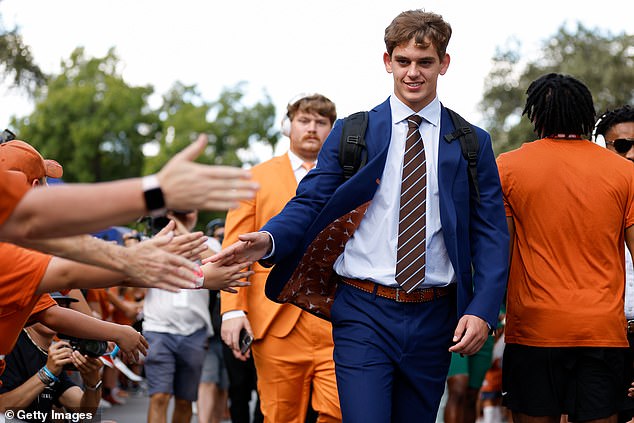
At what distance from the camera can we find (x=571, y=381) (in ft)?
17.1

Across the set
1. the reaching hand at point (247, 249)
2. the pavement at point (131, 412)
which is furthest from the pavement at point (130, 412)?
the reaching hand at point (247, 249)

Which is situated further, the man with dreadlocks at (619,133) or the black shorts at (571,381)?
the man with dreadlocks at (619,133)

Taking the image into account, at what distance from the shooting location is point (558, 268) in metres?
5.20

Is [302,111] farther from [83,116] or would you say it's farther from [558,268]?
[83,116]

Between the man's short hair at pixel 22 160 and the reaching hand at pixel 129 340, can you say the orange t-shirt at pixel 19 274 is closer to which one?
the man's short hair at pixel 22 160

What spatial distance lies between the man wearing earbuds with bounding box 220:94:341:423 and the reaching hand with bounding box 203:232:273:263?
1.75m

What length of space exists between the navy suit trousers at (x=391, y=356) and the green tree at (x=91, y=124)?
5284 cm

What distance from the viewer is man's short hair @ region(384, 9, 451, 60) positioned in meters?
5.00

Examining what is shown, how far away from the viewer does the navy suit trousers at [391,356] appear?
15.4 ft

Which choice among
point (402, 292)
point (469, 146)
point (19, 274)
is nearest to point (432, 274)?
point (402, 292)

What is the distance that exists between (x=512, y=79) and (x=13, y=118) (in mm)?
32997

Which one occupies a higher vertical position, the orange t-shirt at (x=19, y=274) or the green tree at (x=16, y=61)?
the green tree at (x=16, y=61)

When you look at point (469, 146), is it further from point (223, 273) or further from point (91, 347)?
point (91, 347)

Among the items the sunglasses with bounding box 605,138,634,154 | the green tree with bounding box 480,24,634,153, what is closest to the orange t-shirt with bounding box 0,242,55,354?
the sunglasses with bounding box 605,138,634,154
